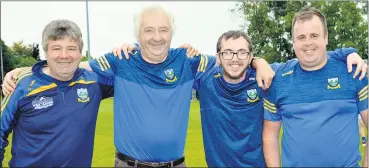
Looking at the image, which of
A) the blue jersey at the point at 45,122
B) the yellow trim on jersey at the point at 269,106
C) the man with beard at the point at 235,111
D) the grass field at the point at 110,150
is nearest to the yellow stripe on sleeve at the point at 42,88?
the blue jersey at the point at 45,122

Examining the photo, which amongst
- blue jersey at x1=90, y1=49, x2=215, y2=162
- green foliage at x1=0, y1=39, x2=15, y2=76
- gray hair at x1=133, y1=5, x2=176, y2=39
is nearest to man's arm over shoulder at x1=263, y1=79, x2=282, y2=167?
blue jersey at x1=90, y1=49, x2=215, y2=162

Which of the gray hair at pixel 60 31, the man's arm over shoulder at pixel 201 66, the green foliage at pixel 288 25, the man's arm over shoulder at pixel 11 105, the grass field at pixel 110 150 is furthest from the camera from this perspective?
the green foliage at pixel 288 25

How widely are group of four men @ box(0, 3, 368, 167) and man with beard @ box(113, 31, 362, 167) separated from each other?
1cm

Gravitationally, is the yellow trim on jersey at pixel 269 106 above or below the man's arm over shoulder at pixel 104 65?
below

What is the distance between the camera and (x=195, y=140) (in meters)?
14.4

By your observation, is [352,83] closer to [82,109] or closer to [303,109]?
[303,109]

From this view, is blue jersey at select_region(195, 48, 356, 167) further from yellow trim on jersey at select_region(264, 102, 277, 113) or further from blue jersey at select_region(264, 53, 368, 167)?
blue jersey at select_region(264, 53, 368, 167)

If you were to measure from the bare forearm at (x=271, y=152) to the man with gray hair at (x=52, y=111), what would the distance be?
6.20 feet

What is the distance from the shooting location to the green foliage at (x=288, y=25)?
2852 cm

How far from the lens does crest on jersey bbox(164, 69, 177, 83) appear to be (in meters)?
4.65

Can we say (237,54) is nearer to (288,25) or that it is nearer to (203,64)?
(203,64)

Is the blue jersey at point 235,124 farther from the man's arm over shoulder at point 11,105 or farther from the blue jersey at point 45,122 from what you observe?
the man's arm over shoulder at point 11,105

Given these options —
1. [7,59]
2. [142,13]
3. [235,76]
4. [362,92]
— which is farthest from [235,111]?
[7,59]

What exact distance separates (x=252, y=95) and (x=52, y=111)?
2137 mm
